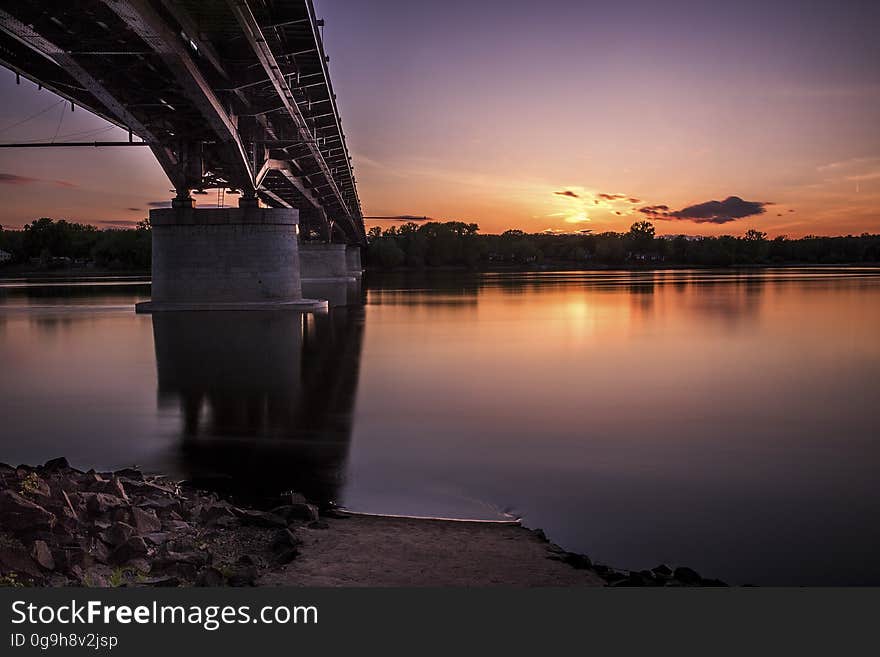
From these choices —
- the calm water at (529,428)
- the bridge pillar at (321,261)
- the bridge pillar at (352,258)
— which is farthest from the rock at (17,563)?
the bridge pillar at (352,258)

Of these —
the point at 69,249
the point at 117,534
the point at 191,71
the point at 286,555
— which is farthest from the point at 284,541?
the point at 69,249

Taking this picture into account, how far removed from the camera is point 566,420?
12133 mm

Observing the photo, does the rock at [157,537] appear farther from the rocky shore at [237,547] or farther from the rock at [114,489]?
the rock at [114,489]

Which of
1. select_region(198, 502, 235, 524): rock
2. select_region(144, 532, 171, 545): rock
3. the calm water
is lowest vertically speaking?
the calm water

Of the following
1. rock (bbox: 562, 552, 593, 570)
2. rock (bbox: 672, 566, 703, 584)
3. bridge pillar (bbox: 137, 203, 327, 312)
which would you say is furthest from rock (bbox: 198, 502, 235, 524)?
bridge pillar (bbox: 137, 203, 327, 312)

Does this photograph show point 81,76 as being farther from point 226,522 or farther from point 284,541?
point 284,541

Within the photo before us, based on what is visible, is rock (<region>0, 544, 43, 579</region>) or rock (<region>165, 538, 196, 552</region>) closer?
rock (<region>0, 544, 43, 579</region>)

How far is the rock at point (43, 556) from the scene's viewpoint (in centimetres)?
522

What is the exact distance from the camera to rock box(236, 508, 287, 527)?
663 cm

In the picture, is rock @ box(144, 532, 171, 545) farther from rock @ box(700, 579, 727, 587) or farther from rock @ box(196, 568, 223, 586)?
rock @ box(700, 579, 727, 587)

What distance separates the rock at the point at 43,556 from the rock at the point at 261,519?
1743 millimetres

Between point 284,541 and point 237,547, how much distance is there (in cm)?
39

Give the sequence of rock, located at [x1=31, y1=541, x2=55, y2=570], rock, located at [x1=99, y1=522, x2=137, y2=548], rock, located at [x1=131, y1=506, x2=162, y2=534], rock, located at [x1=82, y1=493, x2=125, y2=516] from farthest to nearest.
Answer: rock, located at [x1=82, y1=493, x2=125, y2=516], rock, located at [x1=131, y1=506, x2=162, y2=534], rock, located at [x1=99, y1=522, x2=137, y2=548], rock, located at [x1=31, y1=541, x2=55, y2=570]

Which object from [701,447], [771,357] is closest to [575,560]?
[701,447]
